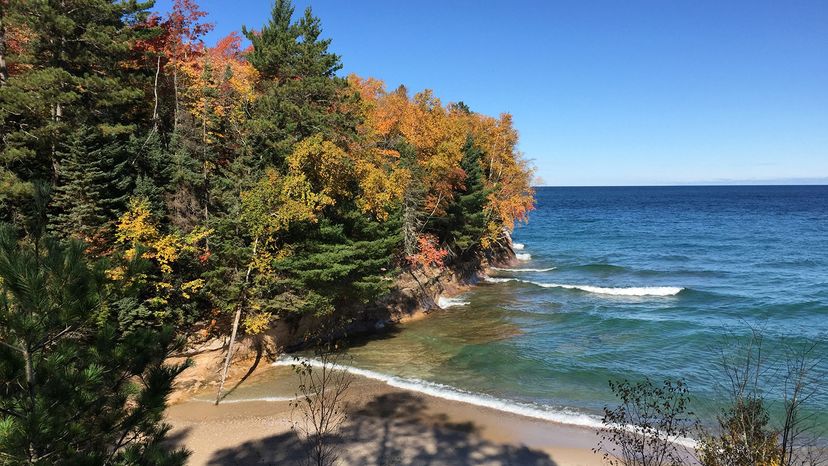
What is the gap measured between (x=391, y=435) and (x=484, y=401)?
167 inches

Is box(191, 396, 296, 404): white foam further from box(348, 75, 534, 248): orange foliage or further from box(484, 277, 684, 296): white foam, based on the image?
box(484, 277, 684, 296): white foam

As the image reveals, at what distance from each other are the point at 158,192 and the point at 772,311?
3524 centimetres

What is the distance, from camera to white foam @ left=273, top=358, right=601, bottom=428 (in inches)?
590

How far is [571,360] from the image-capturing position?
67.8 ft

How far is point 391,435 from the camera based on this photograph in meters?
13.6

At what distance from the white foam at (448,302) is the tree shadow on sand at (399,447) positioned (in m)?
16.4

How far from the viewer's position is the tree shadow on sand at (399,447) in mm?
12242

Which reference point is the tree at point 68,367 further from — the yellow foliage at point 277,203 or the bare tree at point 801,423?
the yellow foliage at point 277,203

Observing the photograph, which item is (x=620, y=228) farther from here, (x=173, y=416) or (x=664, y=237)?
(x=173, y=416)

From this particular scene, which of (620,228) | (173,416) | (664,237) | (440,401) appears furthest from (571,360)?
(620,228)

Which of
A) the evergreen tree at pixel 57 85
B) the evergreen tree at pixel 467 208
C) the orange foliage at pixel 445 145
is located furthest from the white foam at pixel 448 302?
the evergreen tree at pixel 57 85

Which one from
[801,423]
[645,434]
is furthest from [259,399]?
[801,423]

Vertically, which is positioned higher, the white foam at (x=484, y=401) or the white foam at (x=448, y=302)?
the white foam at (x=448, y=302)

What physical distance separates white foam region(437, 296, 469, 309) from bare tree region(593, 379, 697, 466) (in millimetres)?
15224
